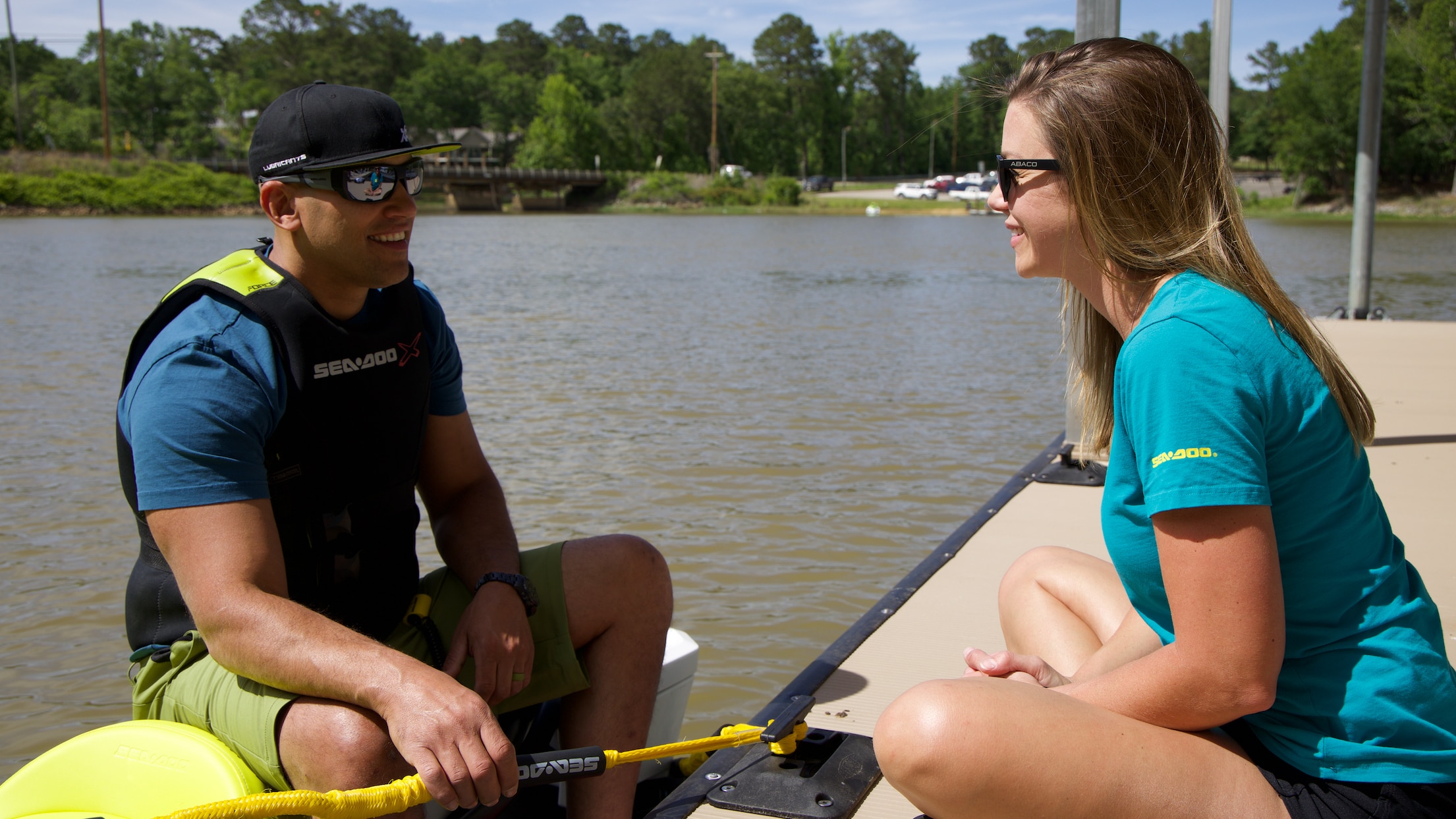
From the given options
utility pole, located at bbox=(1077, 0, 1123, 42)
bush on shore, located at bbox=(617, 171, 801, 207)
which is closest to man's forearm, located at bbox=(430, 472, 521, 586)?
utility pole, located at bbox=(1077, 0, 1123, 42)

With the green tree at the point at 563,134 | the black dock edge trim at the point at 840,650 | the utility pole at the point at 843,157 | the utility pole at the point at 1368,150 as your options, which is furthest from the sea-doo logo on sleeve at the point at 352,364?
the utility pole at the point at 843,157

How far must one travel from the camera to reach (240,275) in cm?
223

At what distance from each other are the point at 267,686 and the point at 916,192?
81.8 m

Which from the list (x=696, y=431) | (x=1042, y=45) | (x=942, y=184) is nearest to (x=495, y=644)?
(x=1042, y=45)

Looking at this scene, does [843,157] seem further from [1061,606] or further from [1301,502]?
[1301,502]

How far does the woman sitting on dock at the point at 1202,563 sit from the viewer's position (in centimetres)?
149

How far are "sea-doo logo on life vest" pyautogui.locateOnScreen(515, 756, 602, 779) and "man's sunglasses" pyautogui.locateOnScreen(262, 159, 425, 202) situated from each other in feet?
4.03

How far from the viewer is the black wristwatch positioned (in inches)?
94.5

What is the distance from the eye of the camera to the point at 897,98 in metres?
132

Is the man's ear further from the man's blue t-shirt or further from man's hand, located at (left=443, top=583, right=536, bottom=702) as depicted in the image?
man's hand, located at (left=443, top=583, right=536, bottom=702)

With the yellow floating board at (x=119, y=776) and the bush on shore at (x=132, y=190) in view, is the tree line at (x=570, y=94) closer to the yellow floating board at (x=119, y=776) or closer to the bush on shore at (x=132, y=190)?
the bush on shore at (x=132, y=190)

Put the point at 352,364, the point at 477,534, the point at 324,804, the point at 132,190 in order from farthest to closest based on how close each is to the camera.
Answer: the point at 132,190
the point at 477,534
the point at 352,364
the point at 324,804

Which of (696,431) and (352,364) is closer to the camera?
(352,364)

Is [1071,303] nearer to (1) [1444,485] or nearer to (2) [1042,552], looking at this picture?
(2) [1042,552]
